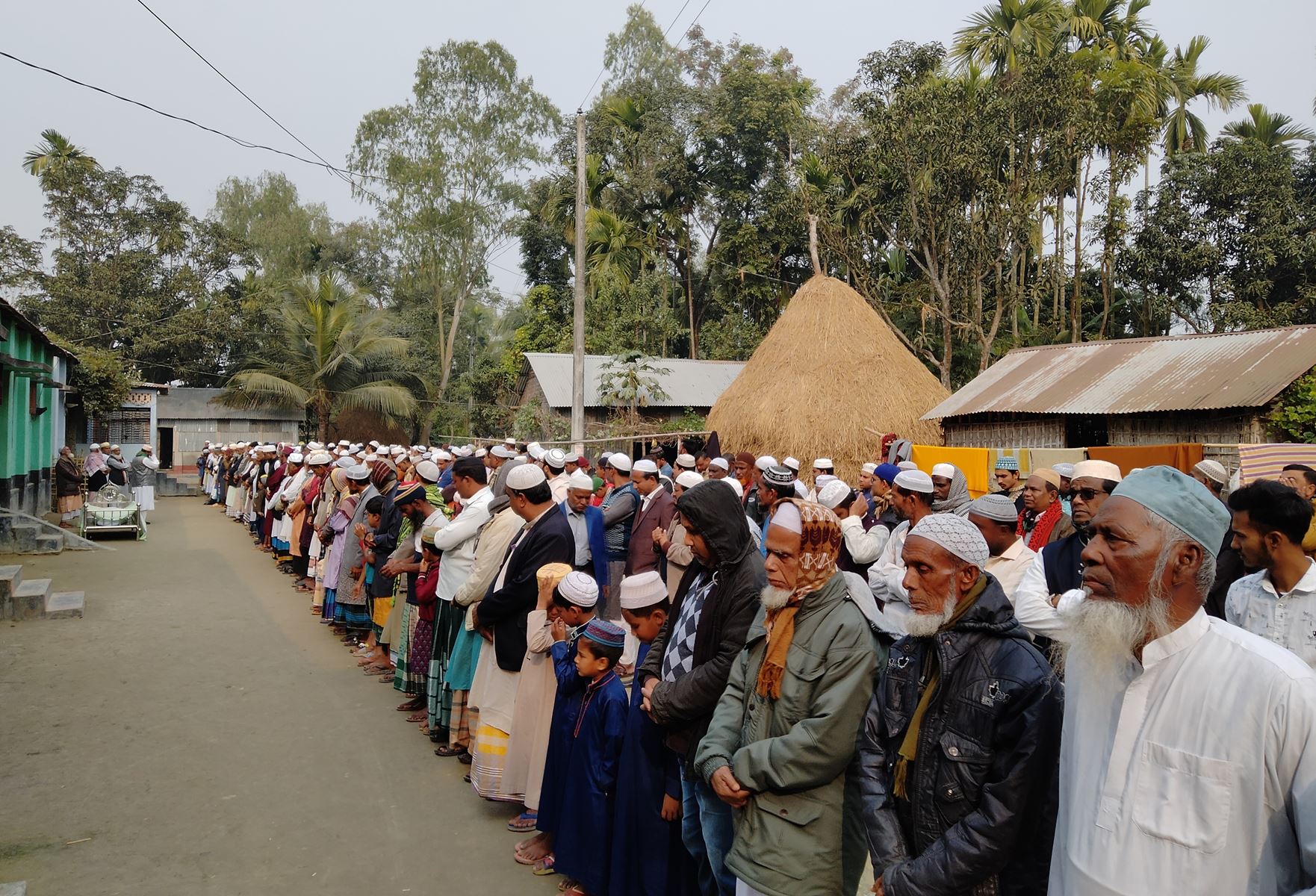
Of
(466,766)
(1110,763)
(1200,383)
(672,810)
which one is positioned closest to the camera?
(1110,763)

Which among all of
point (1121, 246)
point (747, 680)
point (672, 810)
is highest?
point (1121, 246)

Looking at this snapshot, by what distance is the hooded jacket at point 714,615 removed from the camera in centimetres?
336

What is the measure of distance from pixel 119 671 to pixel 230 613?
2737mm

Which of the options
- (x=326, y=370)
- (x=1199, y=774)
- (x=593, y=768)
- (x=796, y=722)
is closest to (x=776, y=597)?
(x=796, y=722)

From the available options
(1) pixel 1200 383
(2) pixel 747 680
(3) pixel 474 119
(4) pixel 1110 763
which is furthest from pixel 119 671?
(3) pixel 474 119

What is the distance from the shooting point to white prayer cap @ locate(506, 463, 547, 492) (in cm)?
502

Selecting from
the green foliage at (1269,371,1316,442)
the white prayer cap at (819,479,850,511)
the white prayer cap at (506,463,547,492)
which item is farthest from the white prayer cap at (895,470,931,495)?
the green foliage at (1269,371,1316,442)

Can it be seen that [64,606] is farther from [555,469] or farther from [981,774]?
[981,774]

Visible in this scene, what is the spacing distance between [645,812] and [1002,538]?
7.27 ft

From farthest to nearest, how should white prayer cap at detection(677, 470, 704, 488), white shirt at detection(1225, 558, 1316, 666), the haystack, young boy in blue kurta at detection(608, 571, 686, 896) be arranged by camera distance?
the haystack → white prayer cap at detection(677, 470, 704, 488) → young boy in blue kurta at detection(608, 571, 686, 896) → white shirt at detection(1225, 558, 1316, 666)

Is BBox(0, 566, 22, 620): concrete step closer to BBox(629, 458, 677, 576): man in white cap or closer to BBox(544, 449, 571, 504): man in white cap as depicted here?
BBox(544, 449, 571, 504): man in white cap

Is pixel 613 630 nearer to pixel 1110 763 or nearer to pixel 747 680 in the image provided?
pixel 747 680

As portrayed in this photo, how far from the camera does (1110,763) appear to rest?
1854 millimetres

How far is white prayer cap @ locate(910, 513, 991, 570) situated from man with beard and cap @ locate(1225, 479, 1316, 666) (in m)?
1.38
